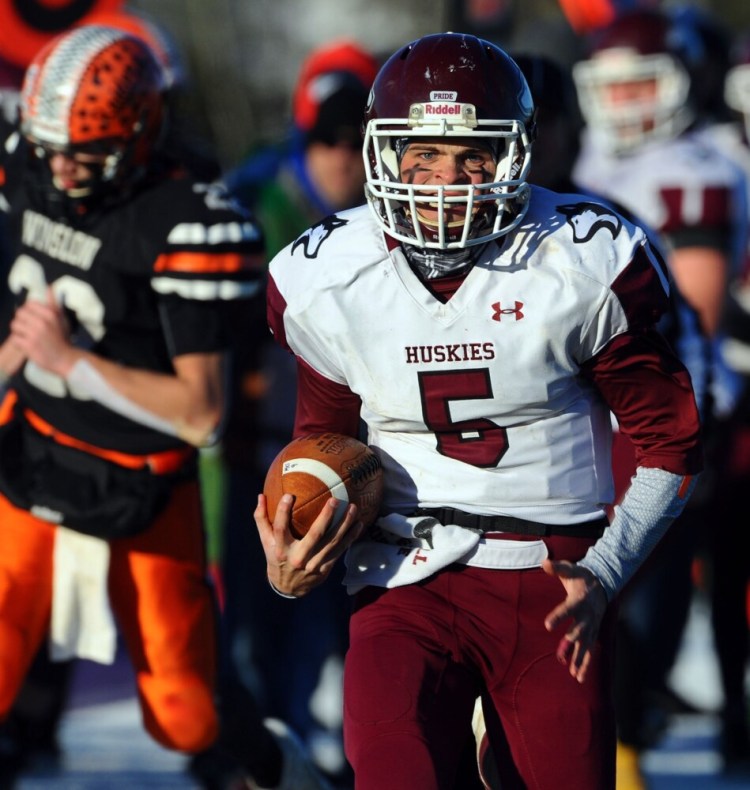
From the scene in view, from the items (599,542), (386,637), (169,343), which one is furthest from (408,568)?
(169,343)

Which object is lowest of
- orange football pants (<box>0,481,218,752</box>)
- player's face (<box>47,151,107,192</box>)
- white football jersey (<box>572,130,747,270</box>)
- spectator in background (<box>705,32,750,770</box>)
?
spectator in background (<box>705,32,750,770</box>)

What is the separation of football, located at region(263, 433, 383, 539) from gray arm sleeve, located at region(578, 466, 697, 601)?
0.41 metres

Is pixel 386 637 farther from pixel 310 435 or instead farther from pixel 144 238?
pixel 144 238

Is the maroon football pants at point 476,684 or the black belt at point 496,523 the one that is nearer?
the maroon football pants at point 476,684

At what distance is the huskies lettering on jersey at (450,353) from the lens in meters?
3.10

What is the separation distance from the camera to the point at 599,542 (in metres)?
3.15

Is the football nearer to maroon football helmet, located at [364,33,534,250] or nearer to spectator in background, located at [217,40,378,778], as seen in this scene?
maroon football helmet, located at [364,33,534,250]

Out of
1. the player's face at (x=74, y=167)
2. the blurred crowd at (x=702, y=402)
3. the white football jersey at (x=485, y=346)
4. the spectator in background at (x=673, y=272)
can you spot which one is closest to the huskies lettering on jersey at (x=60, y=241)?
the player's face at (x=74, y=167)

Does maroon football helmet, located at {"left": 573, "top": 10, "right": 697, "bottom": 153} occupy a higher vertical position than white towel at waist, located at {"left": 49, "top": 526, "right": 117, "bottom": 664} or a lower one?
higher

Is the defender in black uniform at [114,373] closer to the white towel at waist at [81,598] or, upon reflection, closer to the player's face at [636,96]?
the white towel at waist at [81,598]

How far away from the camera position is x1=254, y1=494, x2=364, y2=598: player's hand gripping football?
10.1 ft

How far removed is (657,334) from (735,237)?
233 cm

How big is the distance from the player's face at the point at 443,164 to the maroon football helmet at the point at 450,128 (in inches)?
0.7

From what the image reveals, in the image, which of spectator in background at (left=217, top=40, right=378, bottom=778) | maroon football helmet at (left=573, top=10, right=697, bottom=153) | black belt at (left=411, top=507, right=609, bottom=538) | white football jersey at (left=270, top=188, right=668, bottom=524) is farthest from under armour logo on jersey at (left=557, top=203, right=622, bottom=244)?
maroon football helmet at (left=573, top=10, right=697, bottom=153)
